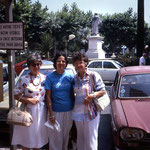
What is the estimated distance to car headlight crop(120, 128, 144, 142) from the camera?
3092mm

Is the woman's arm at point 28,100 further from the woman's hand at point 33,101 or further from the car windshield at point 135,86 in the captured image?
the car windshield at point 135,86

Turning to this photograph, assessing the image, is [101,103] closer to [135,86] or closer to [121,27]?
[135,86]

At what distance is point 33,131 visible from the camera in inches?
120

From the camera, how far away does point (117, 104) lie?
160 inches

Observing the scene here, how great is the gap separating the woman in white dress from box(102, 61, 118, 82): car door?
421 inches

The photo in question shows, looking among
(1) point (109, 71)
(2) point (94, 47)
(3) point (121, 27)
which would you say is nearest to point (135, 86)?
(1) point (109, 71)

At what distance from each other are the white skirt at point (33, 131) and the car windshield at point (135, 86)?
1850 mm

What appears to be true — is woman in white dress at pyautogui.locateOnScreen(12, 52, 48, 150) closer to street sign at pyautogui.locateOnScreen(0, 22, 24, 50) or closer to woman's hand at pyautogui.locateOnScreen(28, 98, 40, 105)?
woman's hand at pyautogui.locateOnScreen(28, 98, 40, 105)

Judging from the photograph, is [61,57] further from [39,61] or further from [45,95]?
[45,95]

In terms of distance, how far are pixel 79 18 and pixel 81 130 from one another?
140ft

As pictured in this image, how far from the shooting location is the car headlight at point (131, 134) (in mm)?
3092

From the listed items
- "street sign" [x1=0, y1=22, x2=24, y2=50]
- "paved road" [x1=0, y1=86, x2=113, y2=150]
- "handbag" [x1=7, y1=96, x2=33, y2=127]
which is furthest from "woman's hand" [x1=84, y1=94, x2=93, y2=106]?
"paved road" [x1=0, y1=86, x2=113, y2=150]

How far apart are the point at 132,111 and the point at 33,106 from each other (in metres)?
1.57

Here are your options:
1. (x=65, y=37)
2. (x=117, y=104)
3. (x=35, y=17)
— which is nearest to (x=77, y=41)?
(x=65, y=37)
